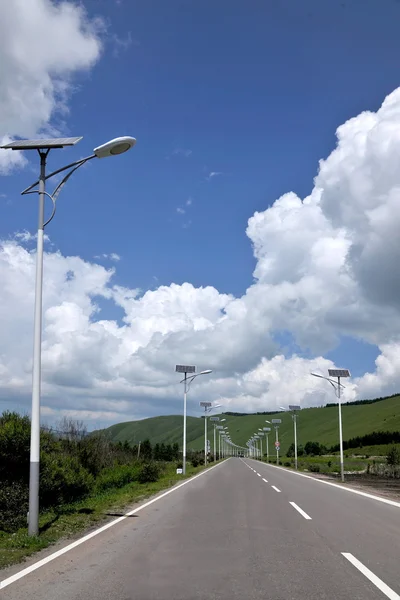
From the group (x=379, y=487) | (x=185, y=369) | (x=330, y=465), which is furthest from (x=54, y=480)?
(x=330, y=465)

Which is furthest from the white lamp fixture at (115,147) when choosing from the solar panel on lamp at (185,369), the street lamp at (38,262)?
the solar panel on lamp at (185,369)

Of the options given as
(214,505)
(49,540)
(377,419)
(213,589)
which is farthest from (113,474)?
(377,419)

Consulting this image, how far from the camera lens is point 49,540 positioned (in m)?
9.57

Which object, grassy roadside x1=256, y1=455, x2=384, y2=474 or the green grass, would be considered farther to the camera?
the green grass

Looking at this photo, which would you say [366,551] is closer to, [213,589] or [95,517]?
[213,589]

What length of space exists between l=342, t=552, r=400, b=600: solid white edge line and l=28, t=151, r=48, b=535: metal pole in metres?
5.52

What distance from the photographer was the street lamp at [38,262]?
991 centimetres

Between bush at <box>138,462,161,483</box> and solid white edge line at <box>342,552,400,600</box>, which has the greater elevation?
solid white edge line at <box>342,552,400,600</box>

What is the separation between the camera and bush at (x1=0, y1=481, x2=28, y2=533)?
11.7m

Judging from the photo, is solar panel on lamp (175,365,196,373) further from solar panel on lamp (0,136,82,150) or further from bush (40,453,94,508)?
solar panel on lamp (0,136,82,150)

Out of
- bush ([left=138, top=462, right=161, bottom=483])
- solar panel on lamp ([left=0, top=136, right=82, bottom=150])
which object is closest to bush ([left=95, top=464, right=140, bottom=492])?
bush ([left=138, top=462, right=161, bottom=483])

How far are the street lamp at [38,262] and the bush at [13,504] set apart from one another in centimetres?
213

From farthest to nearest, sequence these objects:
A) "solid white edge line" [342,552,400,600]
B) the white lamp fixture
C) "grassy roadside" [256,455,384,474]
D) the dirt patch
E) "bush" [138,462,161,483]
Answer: "grassy roadside" [256,455,384,474] < "bush" [138,462,161,483] < the dirt patch < the white lamp fixture < "solid white edge line" [342,552,400,600]

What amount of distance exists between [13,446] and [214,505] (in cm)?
675
